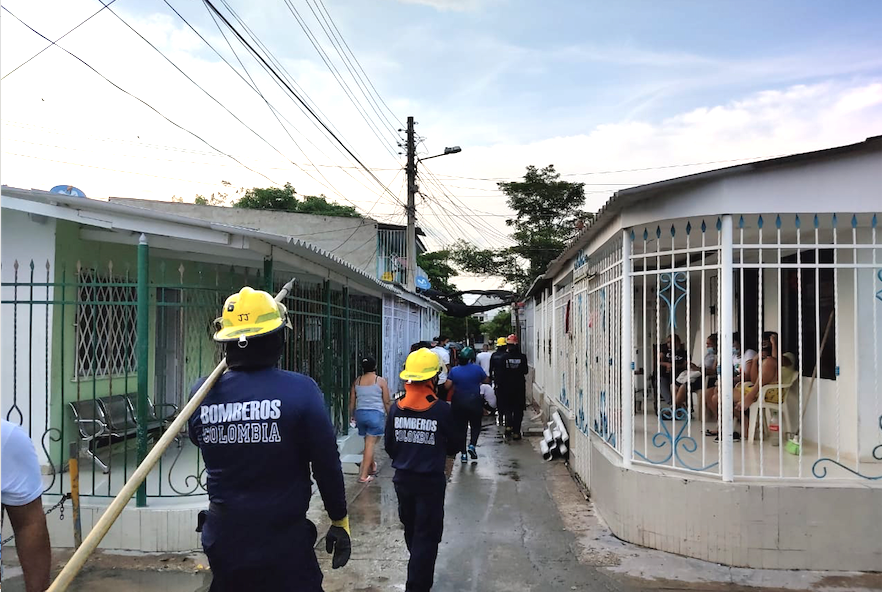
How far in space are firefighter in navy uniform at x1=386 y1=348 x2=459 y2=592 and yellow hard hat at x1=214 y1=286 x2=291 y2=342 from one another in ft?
5.63

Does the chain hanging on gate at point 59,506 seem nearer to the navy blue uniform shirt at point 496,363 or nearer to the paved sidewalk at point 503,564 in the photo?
the paved sidewalk at point 503,564

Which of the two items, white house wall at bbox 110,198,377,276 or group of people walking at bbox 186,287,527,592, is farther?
white house wall at bbox 110,198,377,276

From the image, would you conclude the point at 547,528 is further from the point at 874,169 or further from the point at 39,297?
the point at 39,297

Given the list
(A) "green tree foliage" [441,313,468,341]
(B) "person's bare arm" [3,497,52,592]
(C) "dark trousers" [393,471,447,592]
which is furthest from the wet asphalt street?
(A) "green tree foliage" [441,313,468,341]

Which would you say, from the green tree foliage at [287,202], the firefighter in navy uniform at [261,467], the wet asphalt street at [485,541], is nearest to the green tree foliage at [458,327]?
the green tree foliage at [287,202]

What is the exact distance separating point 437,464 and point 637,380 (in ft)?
26.8

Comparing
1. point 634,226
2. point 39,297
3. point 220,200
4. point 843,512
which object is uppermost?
point 220,200

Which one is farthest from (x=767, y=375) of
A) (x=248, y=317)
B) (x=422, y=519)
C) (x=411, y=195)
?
(x=411, y=195)

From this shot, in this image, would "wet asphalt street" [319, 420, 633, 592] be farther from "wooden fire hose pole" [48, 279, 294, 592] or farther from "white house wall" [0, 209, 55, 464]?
"white house wall" [0, 209, 55, 464]

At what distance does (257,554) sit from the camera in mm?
2561

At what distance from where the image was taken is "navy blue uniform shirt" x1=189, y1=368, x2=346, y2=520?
259 centimetres

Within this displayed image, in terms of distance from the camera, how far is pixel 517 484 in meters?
7.85

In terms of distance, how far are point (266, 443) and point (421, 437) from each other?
1.82 metres

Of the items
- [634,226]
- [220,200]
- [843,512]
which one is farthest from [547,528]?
[220,200]
